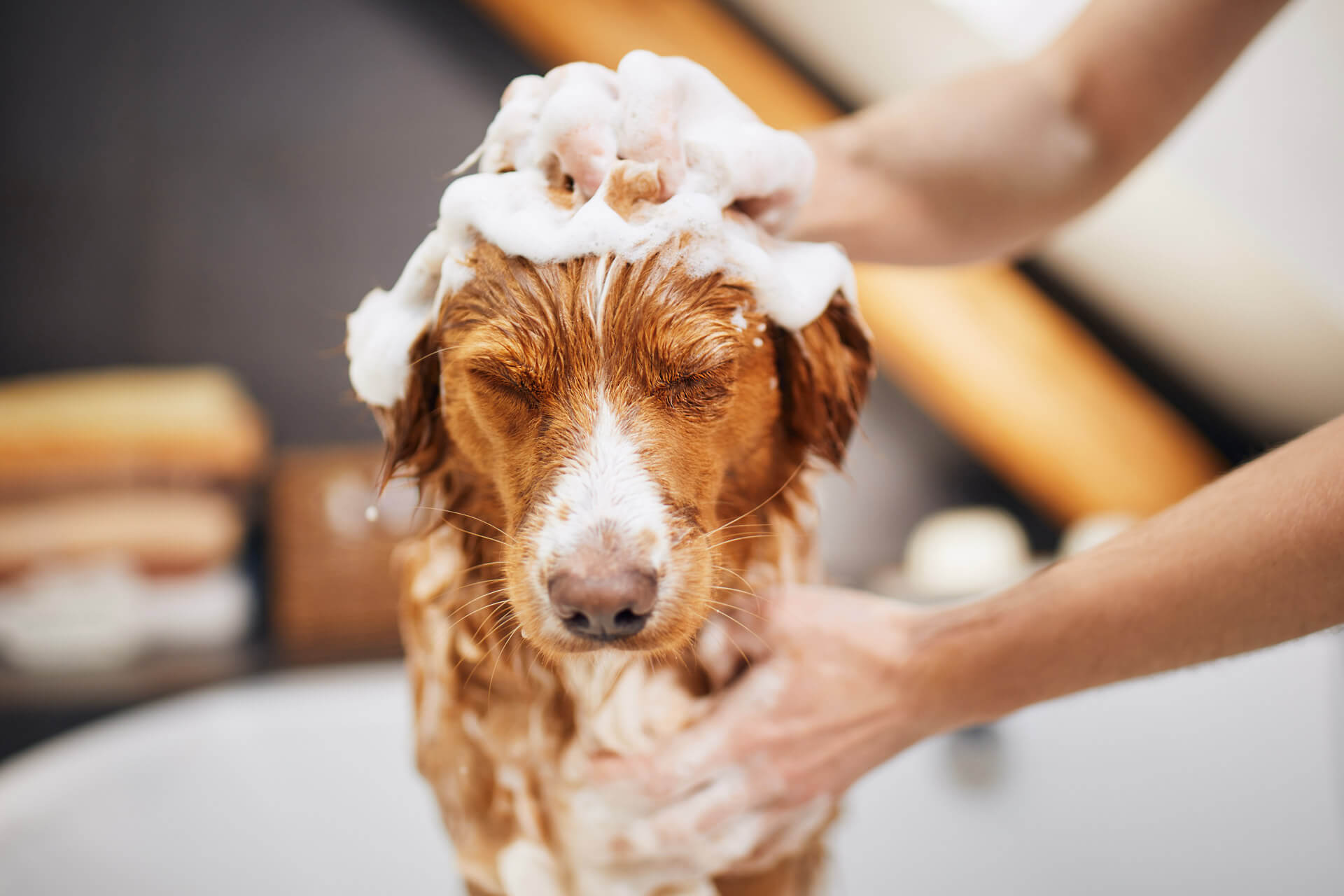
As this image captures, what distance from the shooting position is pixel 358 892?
153 cm

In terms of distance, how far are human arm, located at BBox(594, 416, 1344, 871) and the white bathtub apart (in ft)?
2.87

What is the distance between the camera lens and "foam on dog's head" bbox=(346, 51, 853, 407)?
54 cm

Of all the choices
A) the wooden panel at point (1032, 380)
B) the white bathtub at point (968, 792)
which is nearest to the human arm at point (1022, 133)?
the wooden panel at point (1032, 380)

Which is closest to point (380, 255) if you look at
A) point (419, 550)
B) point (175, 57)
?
point (419, 550)

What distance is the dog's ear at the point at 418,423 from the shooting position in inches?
24.0

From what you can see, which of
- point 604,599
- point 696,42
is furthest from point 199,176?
point 604,599

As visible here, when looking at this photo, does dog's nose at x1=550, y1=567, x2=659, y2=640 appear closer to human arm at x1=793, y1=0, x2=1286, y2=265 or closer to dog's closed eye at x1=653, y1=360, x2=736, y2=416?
dog's closed eye at x1=653, y1=360, x2=736, y2=416

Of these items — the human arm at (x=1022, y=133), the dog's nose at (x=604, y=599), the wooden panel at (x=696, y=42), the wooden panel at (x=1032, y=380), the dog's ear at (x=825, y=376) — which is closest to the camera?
the dog's nose at (x=604, y=599)

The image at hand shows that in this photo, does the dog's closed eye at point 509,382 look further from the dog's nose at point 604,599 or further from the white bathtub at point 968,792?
the white bathtub at point 968,792

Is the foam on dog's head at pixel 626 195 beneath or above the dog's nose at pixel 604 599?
above

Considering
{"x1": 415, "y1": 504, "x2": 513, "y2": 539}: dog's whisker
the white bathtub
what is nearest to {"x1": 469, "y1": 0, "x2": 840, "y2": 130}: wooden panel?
{"x1": 415, "y1": 504, "x2": 513, "y2": 539}: dog's whisker

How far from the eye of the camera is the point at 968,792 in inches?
60.2

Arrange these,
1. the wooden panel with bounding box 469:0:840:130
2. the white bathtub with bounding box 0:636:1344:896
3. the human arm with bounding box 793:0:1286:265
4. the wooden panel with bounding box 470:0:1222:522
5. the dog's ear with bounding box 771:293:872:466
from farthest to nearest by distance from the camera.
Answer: the wooden panel with bounding box 470:0:1222:522
the white bathtub with bounding box 0:636:1344:896
the wooden panel with bounding box 469:0:840:130
the human arm with bounding box 793:0:1286:265
the dog's ear with bounding box 771:293:872:466

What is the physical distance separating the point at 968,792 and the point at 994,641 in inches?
40.6
